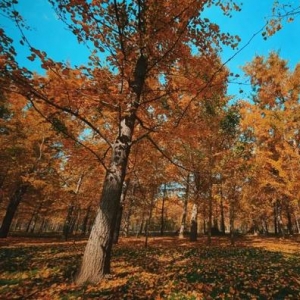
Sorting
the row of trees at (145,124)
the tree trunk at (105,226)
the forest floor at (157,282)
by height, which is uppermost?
the row of trees at (145,124)

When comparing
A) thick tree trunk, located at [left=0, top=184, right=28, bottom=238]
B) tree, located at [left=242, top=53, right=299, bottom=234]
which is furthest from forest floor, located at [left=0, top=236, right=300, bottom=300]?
thick tree trunk, located at [left=0, top=184, right=28, bottom=238]

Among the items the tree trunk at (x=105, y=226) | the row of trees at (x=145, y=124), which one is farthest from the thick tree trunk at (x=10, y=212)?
the tree trunk at (x=105, y=226)

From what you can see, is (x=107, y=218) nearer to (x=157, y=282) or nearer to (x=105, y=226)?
(x=105, y=226)

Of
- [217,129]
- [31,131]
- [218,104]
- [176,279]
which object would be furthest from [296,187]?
[31,131]

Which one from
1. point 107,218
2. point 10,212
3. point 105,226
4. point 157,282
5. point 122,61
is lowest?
point 157,282

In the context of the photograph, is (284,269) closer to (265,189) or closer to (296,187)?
(296,187)

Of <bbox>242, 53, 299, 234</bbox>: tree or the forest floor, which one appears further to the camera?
<bbox>242, 53, 299, 234</bbox>: tree

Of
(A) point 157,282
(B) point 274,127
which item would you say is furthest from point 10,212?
(B) point 274,127

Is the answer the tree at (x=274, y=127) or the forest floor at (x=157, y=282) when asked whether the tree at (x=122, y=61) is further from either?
the tree at (x=274, y=127)

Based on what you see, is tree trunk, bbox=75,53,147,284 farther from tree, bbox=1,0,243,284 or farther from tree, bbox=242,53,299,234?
tree, bbox=242,53,299,234

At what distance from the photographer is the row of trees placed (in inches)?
197

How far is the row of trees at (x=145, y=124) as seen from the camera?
5.02 metres

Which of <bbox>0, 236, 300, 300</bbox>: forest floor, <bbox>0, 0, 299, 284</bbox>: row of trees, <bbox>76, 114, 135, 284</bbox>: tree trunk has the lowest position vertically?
<bbox>0, 236, 300, 300</bbox>: forest floor

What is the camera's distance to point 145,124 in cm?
886
